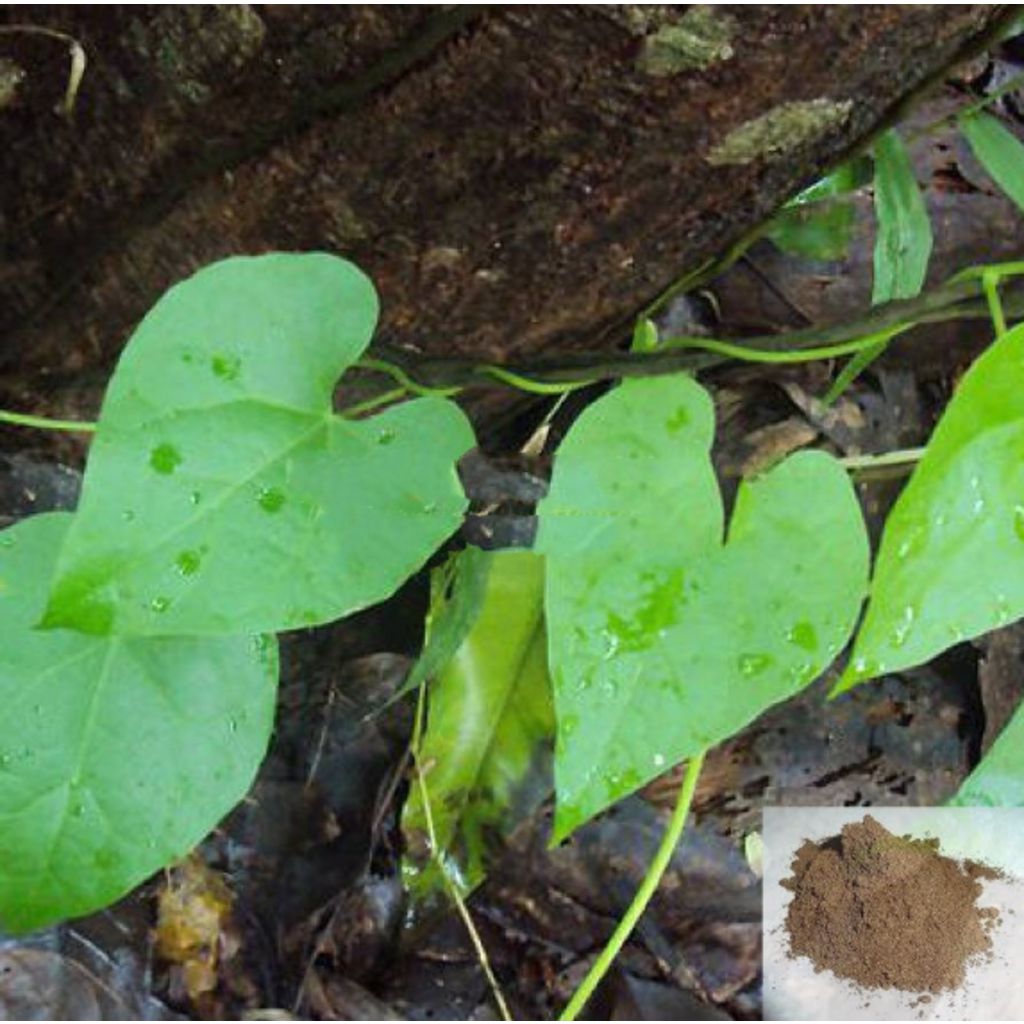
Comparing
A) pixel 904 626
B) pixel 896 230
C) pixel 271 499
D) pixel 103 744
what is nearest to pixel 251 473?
pixel 271 499

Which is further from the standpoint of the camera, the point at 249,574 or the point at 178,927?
the point at 178,927

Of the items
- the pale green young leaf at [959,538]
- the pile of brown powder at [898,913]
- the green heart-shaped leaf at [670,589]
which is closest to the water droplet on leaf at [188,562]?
the green heart-shaped leaf at [670,589]

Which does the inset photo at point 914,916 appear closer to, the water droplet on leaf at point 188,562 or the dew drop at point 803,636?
the dew drop at point 803,636

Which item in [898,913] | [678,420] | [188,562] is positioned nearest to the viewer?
[188,562]

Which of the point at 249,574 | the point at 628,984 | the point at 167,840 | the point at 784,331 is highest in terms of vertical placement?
the point at 249,574

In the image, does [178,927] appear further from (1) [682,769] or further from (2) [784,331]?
(2) [784,331]

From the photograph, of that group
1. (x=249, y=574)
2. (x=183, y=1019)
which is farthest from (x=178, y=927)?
(x=249, y=574)

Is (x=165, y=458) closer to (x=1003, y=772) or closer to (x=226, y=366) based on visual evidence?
(x=226, y=366)
